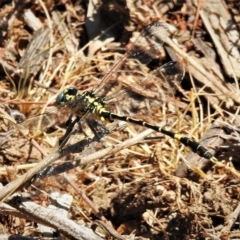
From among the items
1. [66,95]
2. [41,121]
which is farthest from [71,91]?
[41,121]

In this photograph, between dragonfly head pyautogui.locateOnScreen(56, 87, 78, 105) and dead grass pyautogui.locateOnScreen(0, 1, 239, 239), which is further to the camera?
Result: dragonfly head pyautogui.locateOnScreen(56, 87, 78, 105)

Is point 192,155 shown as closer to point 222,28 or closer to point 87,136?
point 87,136

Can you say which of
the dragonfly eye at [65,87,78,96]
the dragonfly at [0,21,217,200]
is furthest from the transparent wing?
the dragonfly eye at [65,87,78,96]

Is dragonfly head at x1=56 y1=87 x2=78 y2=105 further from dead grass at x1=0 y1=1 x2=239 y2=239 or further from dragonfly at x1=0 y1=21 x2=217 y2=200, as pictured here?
dead grass at x1=0 y1=1 x2=239 y2=239

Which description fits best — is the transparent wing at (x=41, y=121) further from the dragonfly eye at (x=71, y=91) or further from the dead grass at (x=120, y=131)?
the dragonfly eye at (x=71, y=91)

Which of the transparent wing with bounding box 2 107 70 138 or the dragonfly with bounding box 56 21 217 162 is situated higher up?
the transparent wing with bounding box 2 107 70 138

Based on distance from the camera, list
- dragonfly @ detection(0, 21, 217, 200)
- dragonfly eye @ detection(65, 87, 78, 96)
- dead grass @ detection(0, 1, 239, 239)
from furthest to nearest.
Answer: dragonfly eye @ detection(65, 87, 78, 96)
dragonfly @ detection(0, 21, 217, 200)
dead grass @ detection(0, 1, 239, 239)

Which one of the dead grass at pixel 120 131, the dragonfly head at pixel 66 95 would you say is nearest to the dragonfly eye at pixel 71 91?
the dragonfly head at pixel 66 95

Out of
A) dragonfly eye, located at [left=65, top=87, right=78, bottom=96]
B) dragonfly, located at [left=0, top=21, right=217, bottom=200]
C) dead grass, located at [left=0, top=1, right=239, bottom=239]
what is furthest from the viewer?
dragonfly eye, located at [left=65, top=87, right=78, bottom=96]

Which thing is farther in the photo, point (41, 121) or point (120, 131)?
point (120, 131)

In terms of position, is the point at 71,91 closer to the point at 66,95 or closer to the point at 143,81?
the point at 66,95
